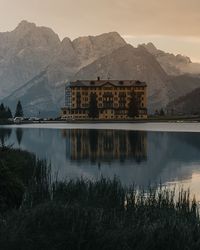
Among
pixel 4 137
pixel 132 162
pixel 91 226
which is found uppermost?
pixel 91 226

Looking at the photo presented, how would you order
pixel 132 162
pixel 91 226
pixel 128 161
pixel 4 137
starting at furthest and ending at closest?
pixel 4 137 → pixel 128 161 → pixel 132 162 → pixel 91 226

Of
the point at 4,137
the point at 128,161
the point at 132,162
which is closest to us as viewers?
the point at 132,162

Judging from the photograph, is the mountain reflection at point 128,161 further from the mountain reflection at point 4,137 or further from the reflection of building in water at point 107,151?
the mountain reflection at point 4,137

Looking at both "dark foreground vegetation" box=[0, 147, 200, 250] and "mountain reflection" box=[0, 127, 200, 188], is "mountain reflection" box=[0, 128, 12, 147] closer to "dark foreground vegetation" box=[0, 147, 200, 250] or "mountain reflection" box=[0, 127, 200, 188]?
"mountain reflection" box=[0, 127, 200, 188]

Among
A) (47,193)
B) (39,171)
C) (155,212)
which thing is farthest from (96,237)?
(39,171)

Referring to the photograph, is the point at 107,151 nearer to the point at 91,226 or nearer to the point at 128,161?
the point at 128,161

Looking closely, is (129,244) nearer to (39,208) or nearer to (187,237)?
(187,237)

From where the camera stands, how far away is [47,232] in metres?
15.1

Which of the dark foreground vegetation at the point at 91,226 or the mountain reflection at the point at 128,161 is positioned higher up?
the dark foreground vegetation at the point at 91,226

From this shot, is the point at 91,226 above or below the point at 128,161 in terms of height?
above

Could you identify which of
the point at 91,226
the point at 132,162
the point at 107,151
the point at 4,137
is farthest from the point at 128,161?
the point at 4,137

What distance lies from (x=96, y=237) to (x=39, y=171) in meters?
21.5

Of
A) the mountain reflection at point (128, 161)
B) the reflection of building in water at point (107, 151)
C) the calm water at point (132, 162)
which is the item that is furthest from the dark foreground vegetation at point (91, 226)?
the reflection of building in water at point (107, 151)

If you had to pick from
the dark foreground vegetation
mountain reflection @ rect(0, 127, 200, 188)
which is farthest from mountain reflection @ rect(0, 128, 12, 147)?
the dark foreground vegetation
